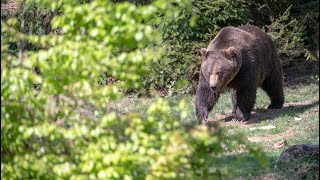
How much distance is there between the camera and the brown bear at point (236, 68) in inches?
483

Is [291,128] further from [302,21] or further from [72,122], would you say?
[72,122]

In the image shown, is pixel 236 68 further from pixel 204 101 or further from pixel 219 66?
pixel 204 101

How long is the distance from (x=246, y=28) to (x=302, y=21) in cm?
435

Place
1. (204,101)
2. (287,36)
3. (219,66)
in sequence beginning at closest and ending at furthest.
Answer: (219,66) < (204,101) < (287,36)

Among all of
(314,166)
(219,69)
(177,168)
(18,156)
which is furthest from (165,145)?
(219,69)

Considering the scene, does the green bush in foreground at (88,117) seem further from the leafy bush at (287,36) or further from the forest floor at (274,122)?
the leafy bush at (287,36)

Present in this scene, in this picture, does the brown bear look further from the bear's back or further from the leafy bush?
the leafy bush

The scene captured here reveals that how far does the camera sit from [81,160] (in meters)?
4.53

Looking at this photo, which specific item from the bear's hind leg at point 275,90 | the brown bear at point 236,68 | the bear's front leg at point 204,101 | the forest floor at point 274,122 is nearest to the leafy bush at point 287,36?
the forest floor at point 274,122

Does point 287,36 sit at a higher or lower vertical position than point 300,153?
lower

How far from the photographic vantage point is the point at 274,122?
12789 mm

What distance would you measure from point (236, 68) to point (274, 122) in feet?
4.34

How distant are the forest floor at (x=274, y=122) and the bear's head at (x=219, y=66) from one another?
2.21ft

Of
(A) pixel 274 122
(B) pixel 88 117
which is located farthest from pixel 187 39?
(B) pixel 88 117
